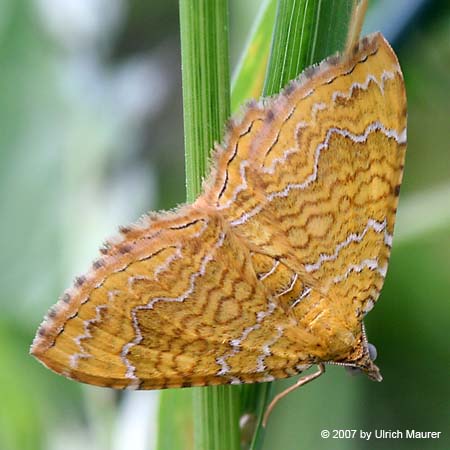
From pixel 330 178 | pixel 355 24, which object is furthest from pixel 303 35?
pixel 330 178

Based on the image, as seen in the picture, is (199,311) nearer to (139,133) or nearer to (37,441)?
(37,441)

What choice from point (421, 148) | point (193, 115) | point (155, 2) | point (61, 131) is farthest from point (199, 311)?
point (155, 2)

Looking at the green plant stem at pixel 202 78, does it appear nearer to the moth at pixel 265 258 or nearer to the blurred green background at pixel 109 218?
the moth at pixel 265 258

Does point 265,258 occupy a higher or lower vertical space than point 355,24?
lower

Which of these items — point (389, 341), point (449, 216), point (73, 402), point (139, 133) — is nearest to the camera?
point (449, 216)

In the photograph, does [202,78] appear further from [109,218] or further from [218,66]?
[109,218]

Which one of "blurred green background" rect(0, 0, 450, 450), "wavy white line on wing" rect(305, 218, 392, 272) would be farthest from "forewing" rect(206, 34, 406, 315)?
"blurred green background" rect(0, 0, 450, 450)

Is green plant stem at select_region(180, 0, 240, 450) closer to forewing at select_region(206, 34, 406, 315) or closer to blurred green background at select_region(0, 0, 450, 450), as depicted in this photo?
forewing at select_region(206, 34, 406, 315)
